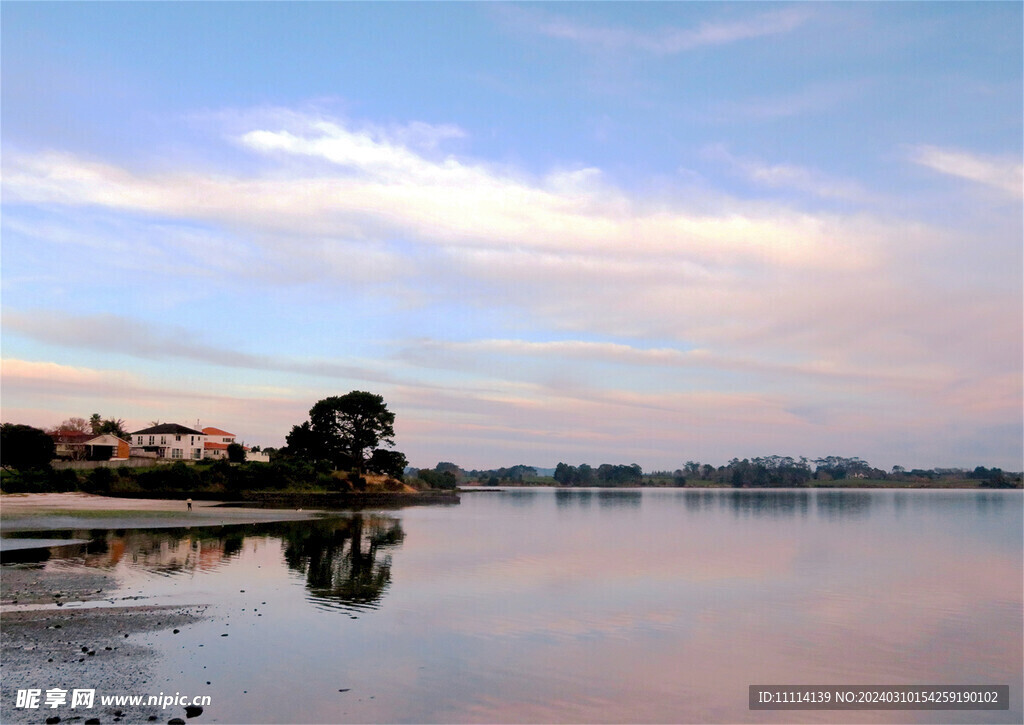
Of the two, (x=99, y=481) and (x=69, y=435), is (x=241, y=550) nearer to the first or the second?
(x=99, y=481)

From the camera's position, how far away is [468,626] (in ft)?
87.7

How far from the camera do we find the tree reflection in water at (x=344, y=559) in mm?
32469

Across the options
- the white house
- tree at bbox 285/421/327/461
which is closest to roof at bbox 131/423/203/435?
the white house

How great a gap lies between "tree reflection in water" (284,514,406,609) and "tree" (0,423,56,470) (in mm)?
53953

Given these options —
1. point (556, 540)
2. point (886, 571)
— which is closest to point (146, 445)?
point (556, 540)

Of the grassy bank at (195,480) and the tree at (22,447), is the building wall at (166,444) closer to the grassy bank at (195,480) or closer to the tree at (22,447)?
the grassy bank at (195,480)

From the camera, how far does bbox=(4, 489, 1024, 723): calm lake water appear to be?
1888 cm

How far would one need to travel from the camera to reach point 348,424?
5374 inches

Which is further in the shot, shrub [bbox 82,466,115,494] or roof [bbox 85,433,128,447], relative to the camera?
roof [bbox 85,433,128,447]

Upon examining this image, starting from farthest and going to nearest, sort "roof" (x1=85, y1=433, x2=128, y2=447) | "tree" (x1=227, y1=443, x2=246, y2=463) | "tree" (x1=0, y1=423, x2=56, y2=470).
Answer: "tree" (x1=227, y1=443, x2=246, y2=463) < "roof" (x1=85, y1=433, x2=128, y2=447) < "tree" (x1=0, y1=423, x2=56, y2=470)

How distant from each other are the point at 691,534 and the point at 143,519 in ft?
155

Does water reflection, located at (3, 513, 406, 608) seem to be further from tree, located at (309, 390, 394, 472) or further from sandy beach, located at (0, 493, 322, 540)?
tree, located at (309, 390, 394, 472)

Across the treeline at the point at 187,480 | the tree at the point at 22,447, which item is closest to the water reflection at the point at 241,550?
the treeline at the point at 187,480

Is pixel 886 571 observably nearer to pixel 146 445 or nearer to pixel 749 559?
pixel 749 559
